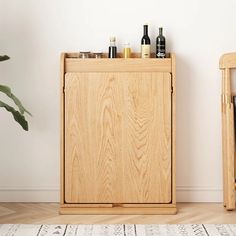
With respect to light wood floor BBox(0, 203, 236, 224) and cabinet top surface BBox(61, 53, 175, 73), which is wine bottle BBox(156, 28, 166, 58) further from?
light wood floor BBox(0, 203, 236, 224)

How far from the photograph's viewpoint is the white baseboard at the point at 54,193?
366 centimetres

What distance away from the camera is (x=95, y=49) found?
3.59 metres

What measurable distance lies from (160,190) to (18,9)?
1569 millimetres

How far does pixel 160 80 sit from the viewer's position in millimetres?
3389

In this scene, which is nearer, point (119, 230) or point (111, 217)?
point (119, 230)

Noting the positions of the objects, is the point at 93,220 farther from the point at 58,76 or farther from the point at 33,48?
the point at 33,48

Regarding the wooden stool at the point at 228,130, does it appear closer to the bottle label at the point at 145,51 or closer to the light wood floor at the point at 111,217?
the light wood floor at the point at 111,217

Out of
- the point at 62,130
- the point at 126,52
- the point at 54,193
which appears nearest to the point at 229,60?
the point at 126,52

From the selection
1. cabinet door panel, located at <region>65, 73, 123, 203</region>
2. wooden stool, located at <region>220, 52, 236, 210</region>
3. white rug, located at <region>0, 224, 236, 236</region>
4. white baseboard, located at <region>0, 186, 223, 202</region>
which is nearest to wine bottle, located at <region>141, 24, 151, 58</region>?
cabinet door panel, located at <region>65, 73, 123, 203</region>

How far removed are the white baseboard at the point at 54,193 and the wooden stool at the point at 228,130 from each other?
0.16m

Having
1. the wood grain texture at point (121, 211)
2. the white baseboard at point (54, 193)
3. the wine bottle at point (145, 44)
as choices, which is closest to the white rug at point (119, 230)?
the wood grain texture at point (121, 211)

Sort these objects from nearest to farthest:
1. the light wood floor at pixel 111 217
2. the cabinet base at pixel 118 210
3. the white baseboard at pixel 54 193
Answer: the light wood floor at pixel 111 217
the cabinet base at pixel 118 210
the white baseboard at pixel 54 193

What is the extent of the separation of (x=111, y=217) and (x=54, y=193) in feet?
1.82

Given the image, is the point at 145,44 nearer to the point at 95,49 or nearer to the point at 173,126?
the point at 95,49
